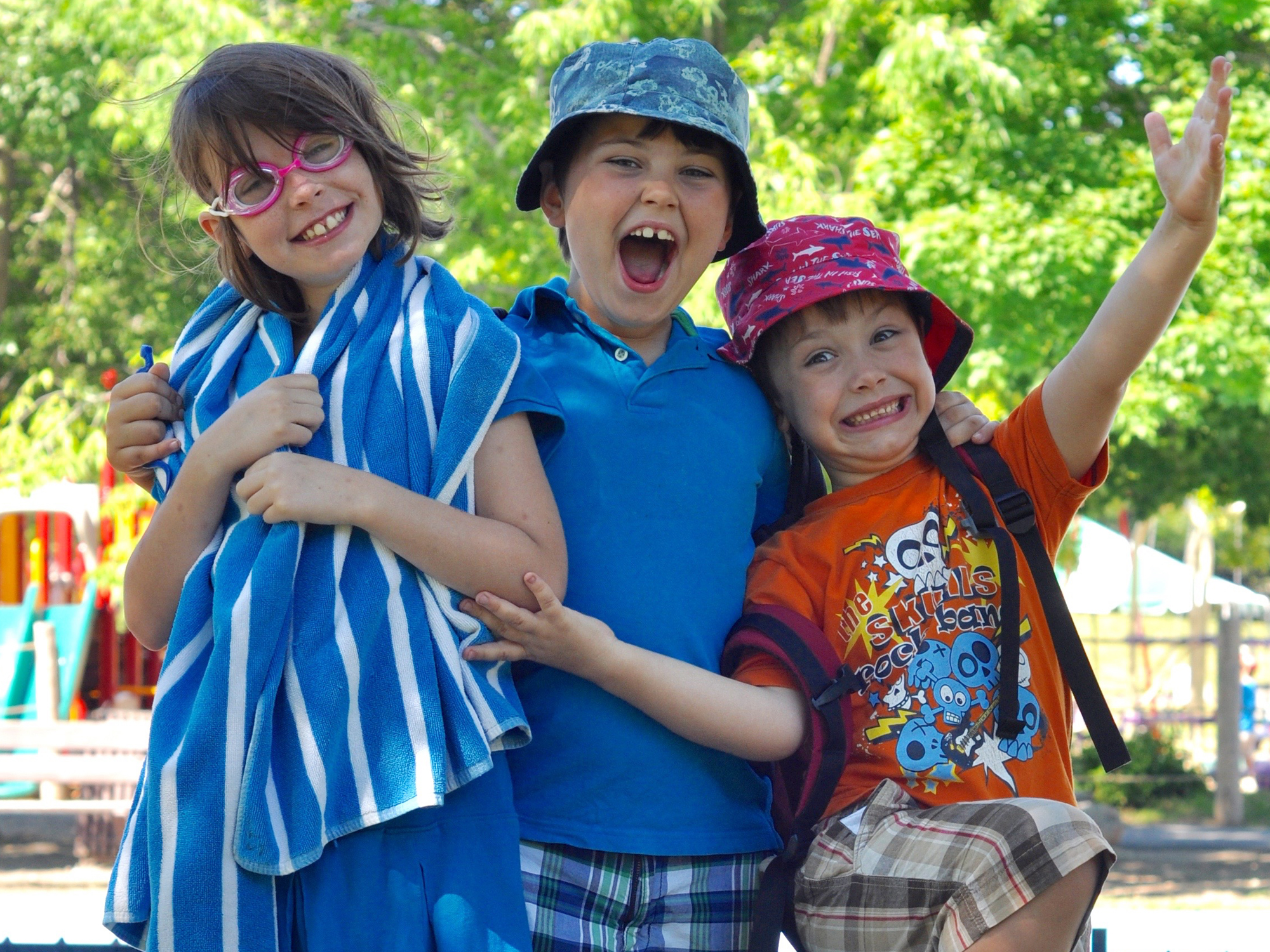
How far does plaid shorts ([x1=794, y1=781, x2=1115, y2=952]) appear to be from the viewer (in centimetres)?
165

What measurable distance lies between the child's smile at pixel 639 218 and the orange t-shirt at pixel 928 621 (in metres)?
0.43

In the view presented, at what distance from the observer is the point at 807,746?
6.09 feet

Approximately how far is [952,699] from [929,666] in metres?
0.06

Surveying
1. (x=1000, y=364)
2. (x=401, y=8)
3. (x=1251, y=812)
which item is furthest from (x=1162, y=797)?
(x=401, y=8)

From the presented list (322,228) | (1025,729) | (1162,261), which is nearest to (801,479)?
(1025,729)

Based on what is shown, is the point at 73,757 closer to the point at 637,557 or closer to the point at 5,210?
the point at 637,557

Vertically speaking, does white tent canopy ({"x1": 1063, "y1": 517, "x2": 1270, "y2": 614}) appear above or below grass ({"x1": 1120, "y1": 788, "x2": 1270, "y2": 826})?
above

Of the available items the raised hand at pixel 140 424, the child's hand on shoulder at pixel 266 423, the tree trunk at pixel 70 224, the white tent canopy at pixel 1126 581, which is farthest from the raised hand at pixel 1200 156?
the white tent canopy at pixel 1126 581

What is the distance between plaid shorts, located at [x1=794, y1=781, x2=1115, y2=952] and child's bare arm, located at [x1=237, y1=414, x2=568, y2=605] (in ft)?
1.80

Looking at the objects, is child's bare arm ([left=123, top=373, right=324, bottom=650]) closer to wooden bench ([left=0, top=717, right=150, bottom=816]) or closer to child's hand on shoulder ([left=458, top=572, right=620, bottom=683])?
child's hand on shoulder ([left=458, top=572, right=620, bottom=683])

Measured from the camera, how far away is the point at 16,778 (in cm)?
722

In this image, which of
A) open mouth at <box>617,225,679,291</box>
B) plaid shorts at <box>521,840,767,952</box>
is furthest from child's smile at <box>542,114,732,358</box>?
plaid shorts at <box>521,840,767,952</box>

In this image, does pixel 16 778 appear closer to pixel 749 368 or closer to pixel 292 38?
pixel 292 38

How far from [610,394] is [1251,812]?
1112 centimetres
